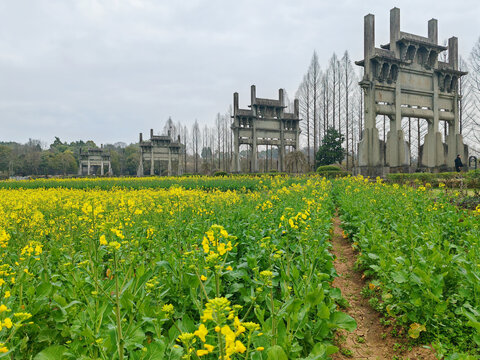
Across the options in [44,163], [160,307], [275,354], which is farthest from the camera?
[44,163]

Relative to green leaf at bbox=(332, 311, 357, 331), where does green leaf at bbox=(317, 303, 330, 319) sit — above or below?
above

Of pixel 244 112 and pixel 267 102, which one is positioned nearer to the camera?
pixel 244 112

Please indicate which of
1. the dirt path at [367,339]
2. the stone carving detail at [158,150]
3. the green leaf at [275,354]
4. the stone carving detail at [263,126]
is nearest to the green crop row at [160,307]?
the green leaf at [275,354]

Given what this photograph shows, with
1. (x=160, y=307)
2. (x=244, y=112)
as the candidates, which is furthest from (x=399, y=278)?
(x=244, y=112)

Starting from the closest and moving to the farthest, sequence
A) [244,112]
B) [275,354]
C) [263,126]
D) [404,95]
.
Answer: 1. [275,354]
2. [404,95]
3. [244,112]
4. [263,126]

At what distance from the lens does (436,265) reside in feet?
10.7

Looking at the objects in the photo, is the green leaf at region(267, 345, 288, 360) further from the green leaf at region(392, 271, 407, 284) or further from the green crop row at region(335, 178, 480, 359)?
the green leaf at region(392, 271, 407, 284)

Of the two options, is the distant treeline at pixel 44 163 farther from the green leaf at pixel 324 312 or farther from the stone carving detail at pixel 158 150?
the green leaf at pixel 324 312

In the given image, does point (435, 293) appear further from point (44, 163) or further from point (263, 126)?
point (44, 163)

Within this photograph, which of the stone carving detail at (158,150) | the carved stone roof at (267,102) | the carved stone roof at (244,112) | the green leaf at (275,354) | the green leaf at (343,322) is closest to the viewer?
the green leaf at (275,354)

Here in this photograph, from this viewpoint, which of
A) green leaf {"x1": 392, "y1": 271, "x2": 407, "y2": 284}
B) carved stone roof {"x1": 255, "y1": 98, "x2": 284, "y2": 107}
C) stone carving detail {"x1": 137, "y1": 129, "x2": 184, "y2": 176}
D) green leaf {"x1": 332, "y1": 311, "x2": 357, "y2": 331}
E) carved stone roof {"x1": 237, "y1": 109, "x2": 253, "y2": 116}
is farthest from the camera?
stone carving detail {"x1": 137, "y1": 129, "x2": 184, "y2": 176}

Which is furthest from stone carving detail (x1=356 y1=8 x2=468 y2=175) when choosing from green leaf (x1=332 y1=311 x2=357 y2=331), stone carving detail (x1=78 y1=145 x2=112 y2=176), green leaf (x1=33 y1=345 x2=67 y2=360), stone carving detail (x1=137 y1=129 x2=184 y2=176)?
stone carving detail (x1=78 y1=145 x2=112 y2=176)

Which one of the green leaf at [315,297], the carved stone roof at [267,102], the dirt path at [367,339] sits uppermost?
the carved stone roof at [267,102]

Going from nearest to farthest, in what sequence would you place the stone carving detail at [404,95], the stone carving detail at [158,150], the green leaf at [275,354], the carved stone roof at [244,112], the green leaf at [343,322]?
the green leaf at [275,354]
the green leaf at [343,322]
the stone carving detail at [404,95]
the carved stone roof at [244,112]
the stone carving detail at [158,150]
